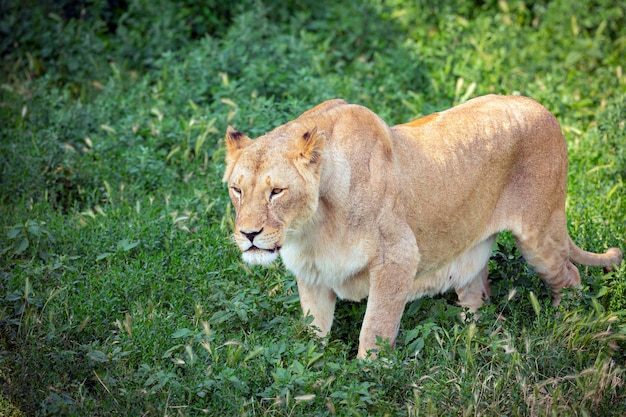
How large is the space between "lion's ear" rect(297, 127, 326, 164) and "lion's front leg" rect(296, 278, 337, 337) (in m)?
0.88

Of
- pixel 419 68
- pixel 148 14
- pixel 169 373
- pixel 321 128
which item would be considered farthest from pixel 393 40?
pixel 169 373

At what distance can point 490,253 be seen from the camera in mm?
5449

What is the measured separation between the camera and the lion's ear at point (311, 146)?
4.28 metres

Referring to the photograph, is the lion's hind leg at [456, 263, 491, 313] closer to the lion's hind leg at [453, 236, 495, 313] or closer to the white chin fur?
the lion's hind leg at [453, 236, 495, 313]

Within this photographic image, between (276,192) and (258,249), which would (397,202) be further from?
(258,249)

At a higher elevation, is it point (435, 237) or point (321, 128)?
point (321, 128)

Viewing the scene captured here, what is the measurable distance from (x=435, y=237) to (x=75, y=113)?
3876 mm

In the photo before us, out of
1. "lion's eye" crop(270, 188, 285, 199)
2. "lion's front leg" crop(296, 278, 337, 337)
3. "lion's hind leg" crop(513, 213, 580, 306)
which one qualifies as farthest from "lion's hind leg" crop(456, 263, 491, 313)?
"lion's eye" crop(270, 188, 285, 199)

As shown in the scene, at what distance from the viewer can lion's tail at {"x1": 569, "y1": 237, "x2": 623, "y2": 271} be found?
18.0 ft

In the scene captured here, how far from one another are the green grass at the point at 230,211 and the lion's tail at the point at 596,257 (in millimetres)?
99

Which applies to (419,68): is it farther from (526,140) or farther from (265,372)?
(265,372)

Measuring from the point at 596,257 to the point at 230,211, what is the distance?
2.50 m

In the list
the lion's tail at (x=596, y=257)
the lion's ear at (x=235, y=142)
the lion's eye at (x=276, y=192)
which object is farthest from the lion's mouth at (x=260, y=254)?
the lion's tail at (x=596, y=257)

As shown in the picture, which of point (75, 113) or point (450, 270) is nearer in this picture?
point (450, 270)
